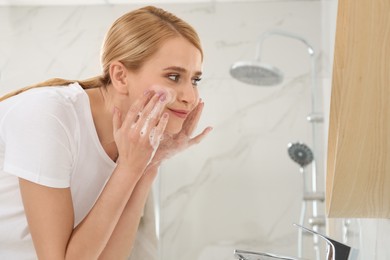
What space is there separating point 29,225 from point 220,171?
1.30m

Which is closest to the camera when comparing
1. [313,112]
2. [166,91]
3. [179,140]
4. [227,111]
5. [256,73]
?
[166,91]

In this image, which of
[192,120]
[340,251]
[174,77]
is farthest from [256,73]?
[340,251]

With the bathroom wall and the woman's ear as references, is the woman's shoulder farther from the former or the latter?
the bathroom wall

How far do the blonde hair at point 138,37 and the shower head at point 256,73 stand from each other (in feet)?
2.90

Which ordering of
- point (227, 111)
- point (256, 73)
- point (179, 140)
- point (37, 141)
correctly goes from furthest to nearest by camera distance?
1. point (227, 111)
2. point (256, 73)
3. point (179, 140)
4. point (37, 141)

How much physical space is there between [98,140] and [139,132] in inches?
3.5

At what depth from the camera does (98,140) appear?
98 centimetres

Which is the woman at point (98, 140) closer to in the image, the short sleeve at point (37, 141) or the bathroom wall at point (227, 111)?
the short sleeve at point (37, 141)

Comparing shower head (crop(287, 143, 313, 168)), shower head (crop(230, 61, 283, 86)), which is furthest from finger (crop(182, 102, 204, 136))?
shower head (crop(287, 143, 313, 168))

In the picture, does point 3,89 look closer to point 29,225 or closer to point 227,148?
point 227,148

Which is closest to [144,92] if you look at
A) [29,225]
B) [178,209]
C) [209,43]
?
[29,225]

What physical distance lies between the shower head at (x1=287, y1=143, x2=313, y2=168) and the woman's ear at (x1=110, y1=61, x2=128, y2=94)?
1.10 meters

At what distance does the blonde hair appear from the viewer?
3.30 ft

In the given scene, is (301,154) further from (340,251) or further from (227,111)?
(340,251)
